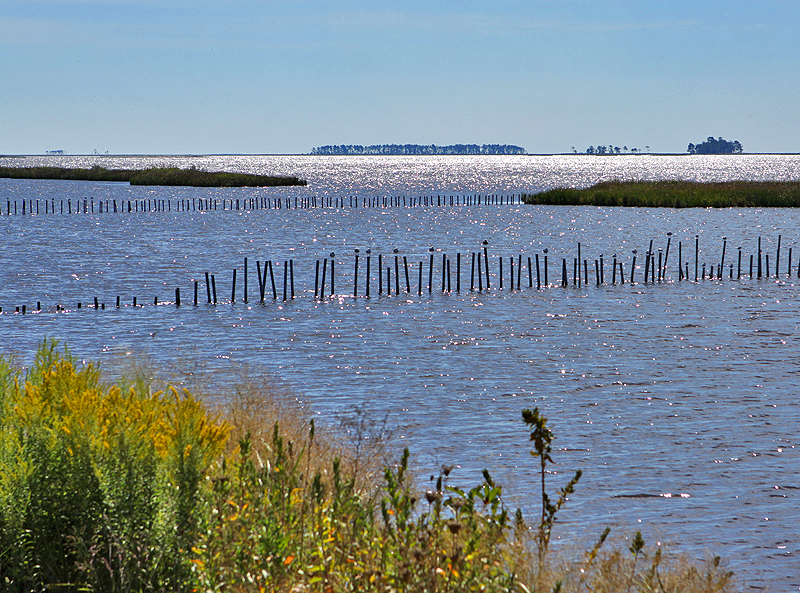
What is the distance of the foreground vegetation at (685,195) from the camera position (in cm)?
9962

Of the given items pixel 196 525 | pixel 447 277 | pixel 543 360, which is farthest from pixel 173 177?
pixel 196 525

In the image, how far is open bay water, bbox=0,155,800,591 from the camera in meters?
16.4

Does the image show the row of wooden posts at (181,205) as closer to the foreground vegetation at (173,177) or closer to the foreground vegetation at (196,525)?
the foreground vegetation at (173,177)

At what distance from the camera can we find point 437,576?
7422 mm

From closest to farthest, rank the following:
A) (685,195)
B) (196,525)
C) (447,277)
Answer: (196,525), (447,277), (685,195)

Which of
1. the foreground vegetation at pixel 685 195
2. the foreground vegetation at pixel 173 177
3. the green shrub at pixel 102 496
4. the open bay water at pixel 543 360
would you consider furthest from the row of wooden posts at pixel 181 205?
the green shrub at pixel 102 496

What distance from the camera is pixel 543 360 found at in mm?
30281

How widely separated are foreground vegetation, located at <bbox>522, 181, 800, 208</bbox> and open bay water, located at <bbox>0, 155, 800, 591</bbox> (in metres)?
29.3

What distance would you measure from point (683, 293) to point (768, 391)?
23256 mm

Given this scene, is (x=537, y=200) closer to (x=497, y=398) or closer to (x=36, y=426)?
(x=497, y=398)

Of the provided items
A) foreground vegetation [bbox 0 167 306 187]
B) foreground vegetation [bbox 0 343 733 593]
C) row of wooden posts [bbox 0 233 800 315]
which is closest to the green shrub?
foreground vegetation [bbox 0 343 733 593]

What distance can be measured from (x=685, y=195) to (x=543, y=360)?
8487 cm

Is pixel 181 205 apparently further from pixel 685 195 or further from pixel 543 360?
pixel 543 360

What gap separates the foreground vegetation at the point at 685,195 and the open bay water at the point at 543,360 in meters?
29.3
